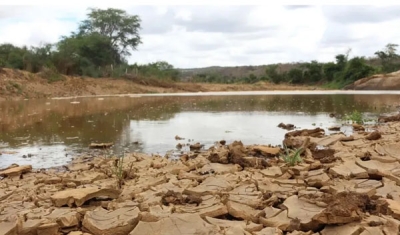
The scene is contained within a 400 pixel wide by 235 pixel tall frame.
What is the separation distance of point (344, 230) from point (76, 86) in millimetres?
30675

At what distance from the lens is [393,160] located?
619 cm

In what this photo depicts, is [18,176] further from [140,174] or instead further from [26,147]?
[26,147]

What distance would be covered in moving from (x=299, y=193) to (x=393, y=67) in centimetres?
4681

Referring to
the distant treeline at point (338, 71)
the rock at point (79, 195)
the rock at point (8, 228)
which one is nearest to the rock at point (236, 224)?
the rock at point (79, 195)

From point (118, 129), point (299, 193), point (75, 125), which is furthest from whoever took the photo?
point (75, 125)

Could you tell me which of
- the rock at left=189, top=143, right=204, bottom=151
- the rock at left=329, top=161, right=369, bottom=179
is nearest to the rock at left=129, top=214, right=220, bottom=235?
the rock at left=329, top=161, right=369, bottom=179

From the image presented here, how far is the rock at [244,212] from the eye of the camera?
4.23 metres

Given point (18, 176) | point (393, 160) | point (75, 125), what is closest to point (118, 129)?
point (75, 125)

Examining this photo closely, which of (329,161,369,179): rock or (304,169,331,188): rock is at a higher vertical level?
(329,161,369,179): rock

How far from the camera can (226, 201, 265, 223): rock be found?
4.23m

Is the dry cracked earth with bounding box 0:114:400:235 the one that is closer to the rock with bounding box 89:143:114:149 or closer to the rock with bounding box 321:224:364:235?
the rock with bounding box 321:224:364:235

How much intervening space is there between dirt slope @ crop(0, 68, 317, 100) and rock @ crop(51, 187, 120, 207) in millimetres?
23485

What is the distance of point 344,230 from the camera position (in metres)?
3.74

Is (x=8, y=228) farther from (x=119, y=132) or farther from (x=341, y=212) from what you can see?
(x=119, y=132)
